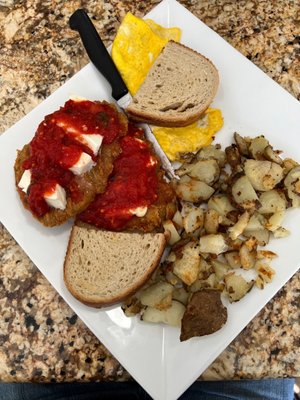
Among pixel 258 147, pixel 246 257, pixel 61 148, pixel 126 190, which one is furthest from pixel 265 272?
pixel 61 148

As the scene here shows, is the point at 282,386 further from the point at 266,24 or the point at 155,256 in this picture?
the point at 266,24

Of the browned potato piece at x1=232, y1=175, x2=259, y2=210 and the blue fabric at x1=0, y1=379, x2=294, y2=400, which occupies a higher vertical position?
the browned potato piece at x1=232, y1=175, x2=259, y2=210

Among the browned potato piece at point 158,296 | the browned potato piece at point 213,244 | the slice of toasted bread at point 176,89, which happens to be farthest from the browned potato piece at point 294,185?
the browned potato piece at point 158,296

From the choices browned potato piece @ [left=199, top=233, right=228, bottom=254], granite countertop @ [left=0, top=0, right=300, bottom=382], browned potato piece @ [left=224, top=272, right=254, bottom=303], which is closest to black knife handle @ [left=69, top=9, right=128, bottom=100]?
granite countertop @ [left=0, top=0, right=300, bottom=382]

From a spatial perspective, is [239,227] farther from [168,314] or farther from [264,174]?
[168,314]

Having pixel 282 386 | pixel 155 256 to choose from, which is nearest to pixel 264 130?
pixel 155 256

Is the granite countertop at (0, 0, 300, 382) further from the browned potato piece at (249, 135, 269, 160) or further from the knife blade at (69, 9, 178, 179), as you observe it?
the browned potato piece at (249, 135, 269, 160)

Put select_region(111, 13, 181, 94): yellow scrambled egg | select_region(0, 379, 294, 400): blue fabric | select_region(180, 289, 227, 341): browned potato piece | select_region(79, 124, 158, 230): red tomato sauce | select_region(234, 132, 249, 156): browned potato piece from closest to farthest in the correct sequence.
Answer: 1. select_region(180, 289, 227, 341): browned potato piece
2. select_region(79, 124, 158, 230): red tomato sauce
3. select_region(234, 132, 249, 156): browned potato piece
4. select_region(111, 13, 181, 94): yellow scrambled egg
5. select_region(0, 379, 294, 400): blue fabric
